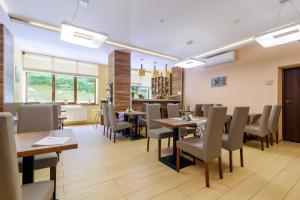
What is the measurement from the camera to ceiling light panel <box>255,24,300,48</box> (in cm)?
232

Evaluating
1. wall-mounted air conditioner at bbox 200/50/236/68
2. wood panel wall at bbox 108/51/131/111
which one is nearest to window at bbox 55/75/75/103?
wood panel wall at bbox 108/51/131/111

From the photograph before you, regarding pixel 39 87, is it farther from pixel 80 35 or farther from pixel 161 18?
pixel 161 18

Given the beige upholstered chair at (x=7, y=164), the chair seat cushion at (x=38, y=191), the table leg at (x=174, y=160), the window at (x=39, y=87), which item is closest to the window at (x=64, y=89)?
the window at (x=39, y=87)

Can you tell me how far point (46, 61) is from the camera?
6.04 m

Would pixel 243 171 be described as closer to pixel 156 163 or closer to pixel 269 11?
pixel 156 163

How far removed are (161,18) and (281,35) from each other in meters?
2.13

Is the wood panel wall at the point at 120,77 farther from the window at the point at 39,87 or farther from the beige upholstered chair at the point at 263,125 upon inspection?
the beige upholstered chair at the point at 263,125

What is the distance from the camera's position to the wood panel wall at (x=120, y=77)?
530 cm

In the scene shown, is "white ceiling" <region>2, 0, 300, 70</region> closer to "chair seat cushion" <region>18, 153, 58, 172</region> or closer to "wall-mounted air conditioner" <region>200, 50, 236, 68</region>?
"wall-mounted air conditioner" <region>200, 50, 236, 68</region>

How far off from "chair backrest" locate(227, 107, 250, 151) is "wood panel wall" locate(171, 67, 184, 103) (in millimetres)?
4707

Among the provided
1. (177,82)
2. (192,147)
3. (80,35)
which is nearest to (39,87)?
(80,35)

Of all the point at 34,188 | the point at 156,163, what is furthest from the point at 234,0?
the point at 34,188

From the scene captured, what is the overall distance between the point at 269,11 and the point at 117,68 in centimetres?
420

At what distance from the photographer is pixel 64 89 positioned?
6512 millimetres
